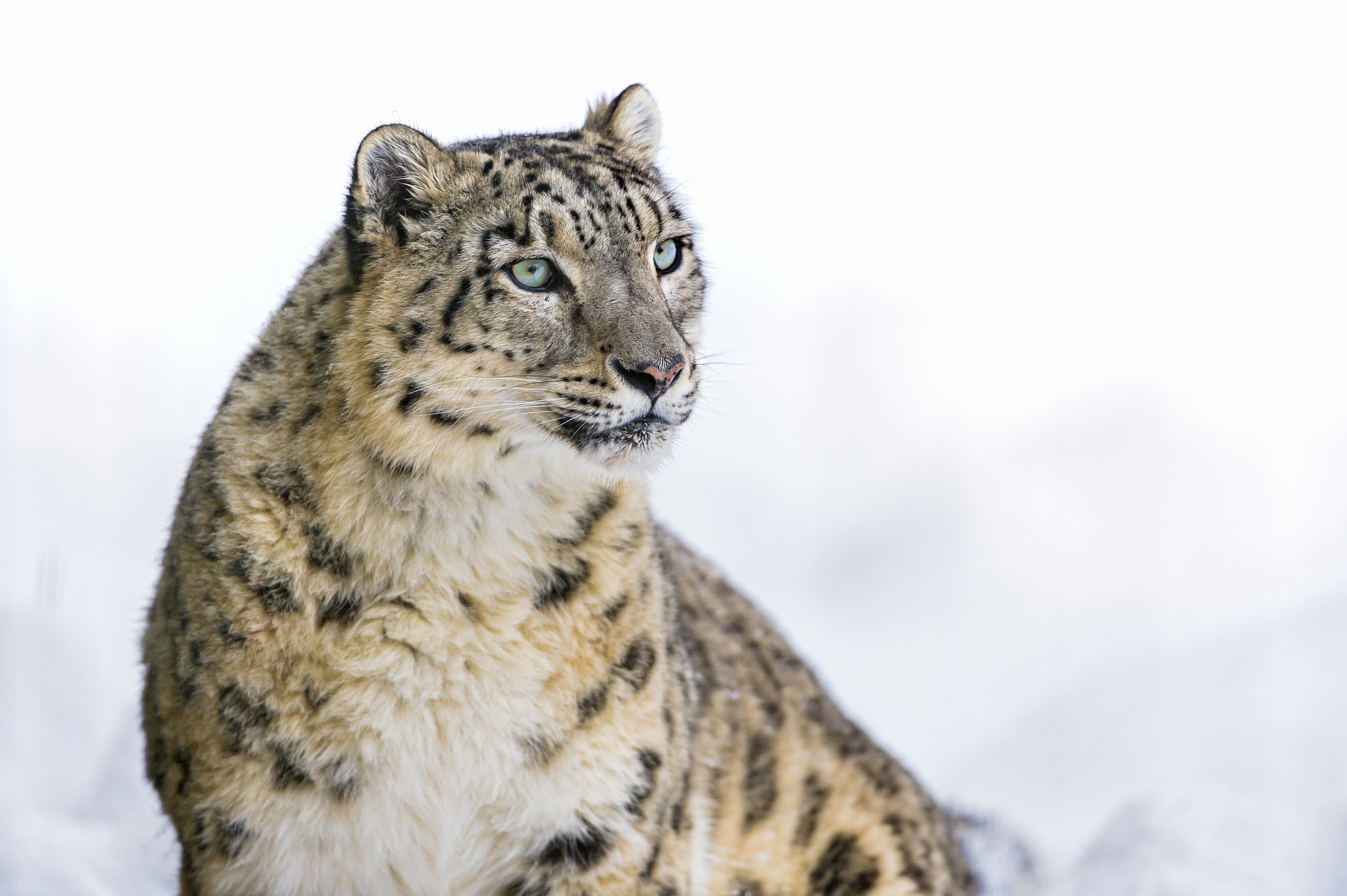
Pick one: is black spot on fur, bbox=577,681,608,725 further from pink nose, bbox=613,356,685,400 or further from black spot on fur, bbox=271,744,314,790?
pink nose, bbox=613,356,685,400

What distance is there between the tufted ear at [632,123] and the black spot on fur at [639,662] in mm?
1648

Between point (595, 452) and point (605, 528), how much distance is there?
0.42m

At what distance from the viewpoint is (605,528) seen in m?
3.86

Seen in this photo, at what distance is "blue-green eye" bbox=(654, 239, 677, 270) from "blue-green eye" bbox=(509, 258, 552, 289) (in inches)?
17.2

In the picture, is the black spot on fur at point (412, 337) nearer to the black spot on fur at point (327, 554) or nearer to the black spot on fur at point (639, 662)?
the black spot on fur at point (327, 554)

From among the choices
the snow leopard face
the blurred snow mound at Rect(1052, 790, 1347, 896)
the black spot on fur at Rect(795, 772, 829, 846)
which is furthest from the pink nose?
the blurred snow mound at Rect(1052, 790, 1347, 896)

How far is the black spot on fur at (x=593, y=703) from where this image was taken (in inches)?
144

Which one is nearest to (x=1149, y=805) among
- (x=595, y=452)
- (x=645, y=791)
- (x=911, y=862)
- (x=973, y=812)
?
(x=973, y=812)

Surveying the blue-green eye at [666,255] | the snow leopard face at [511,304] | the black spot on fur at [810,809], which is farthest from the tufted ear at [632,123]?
the black spot on fur at [810,809]

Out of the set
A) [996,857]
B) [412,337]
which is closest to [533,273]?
[412,337]

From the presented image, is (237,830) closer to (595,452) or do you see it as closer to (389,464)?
(389,464)

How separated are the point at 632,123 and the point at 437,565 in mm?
1722

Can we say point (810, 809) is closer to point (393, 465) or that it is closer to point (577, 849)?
point (577, 849)

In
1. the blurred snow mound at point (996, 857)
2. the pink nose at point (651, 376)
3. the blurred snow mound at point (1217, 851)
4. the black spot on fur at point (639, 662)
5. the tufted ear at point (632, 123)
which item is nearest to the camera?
the pink nose at point (651, 376)
